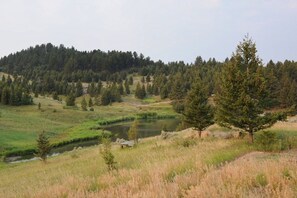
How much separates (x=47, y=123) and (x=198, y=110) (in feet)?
205

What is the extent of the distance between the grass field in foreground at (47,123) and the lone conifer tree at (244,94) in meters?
42.4

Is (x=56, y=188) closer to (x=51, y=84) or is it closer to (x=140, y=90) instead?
(x=140, y=90)

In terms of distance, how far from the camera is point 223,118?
24453 millimetres

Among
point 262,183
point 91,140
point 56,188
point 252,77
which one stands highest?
point 252,77

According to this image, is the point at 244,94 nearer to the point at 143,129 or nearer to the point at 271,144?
the point at 271,144

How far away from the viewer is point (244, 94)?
73.5ft

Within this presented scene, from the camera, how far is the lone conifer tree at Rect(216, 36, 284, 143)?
2231cm

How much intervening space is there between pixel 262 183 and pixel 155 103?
5620 inches

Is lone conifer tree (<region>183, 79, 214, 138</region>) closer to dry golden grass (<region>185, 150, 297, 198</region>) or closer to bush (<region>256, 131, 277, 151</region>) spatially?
bush (<region>256, 131, 277, 151</region>)

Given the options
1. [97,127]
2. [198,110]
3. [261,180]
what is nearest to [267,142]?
[198,110]

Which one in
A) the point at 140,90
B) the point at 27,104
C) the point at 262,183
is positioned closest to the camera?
the point at 262,183

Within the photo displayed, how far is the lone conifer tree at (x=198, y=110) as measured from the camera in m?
32.8

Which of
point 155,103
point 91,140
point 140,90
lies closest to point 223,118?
point 91,140

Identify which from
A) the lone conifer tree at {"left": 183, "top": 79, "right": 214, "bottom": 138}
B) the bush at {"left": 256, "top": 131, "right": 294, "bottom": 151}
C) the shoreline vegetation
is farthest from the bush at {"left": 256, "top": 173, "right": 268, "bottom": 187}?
the shoreline vegetation
